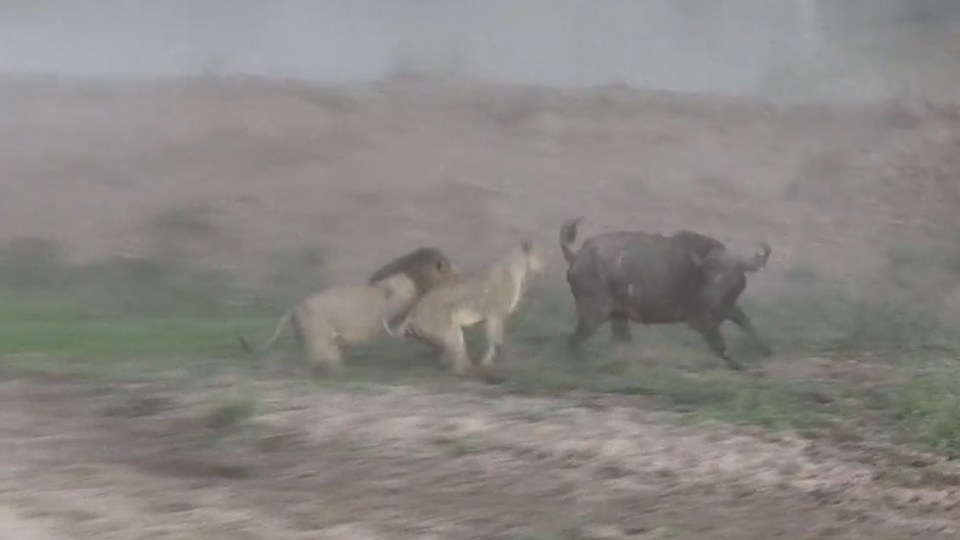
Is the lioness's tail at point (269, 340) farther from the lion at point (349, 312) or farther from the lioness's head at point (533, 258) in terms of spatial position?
the lioness's head at point (533, 258)

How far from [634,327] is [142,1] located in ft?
4.80

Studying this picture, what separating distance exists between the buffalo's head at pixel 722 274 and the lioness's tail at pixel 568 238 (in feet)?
0.95

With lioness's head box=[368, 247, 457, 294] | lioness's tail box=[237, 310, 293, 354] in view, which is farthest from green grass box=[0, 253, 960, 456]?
lioness's head box=[368, 247, 457, 294]

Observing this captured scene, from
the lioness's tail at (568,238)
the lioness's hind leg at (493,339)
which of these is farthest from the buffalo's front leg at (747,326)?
A: the lioness's hind leg at (493,339)

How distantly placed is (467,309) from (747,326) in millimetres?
710

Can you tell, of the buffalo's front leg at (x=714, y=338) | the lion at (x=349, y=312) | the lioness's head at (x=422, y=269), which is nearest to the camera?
the lion at (x=349, y=312)

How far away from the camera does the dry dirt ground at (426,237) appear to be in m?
2.14

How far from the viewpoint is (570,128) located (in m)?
3.51

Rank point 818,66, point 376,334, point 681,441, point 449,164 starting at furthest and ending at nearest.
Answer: point 818,66, point 449,164, point 376,334, point 681,441

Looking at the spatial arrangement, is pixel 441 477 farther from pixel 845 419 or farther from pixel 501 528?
pixel 845 419

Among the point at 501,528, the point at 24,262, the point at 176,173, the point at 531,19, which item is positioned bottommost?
the point at 501,528

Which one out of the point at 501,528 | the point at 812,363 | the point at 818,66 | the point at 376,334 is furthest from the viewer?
the point at 818,66

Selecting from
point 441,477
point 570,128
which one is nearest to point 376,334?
point 441,477

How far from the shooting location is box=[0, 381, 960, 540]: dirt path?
6.67 feet
